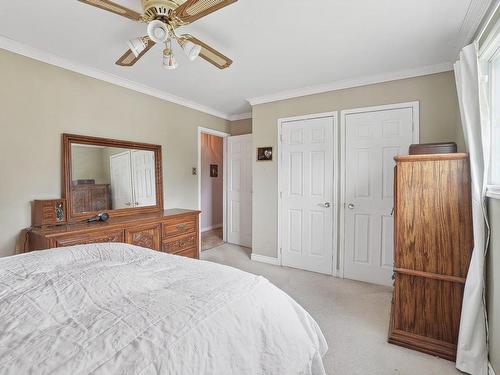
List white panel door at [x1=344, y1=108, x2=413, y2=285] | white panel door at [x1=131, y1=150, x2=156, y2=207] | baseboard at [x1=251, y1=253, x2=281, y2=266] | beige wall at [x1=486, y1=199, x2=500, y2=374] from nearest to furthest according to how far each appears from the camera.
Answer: beige wall at [x1=486, y1=199, x2=500, y2=374] < white panel door at [x1=344, y1=108, x2=413, y2=285] < white panel door at [x1=131, y1=150, x2=156, y2=207] < baseboard at [x1=251, y1=253, x2=281, y2=266]

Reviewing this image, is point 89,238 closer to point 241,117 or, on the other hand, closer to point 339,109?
point 339,109

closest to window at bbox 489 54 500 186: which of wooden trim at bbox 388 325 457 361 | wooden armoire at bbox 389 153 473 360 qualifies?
wooden armoire at bbox 389 153 473 360

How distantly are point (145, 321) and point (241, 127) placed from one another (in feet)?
13.7

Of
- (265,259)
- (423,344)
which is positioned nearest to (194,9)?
(423,344)

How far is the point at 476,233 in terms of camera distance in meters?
1.62

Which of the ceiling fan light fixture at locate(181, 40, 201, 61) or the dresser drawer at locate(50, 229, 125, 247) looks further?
the dresser drawer at locate(50, 229, 125, 247)

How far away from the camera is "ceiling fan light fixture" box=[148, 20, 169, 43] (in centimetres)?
141

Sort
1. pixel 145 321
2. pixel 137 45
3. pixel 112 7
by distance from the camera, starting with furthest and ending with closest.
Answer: pixel 137 45
pixel 112 7
pixel 145 321

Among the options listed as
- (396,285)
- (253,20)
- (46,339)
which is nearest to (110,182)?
(253,20)

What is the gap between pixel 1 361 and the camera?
2.07 feet

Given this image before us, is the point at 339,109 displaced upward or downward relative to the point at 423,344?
upward

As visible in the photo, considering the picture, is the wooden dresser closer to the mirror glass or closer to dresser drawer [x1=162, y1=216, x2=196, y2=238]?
dresser drawer [x1=162, y1=216, x2=196, y2=238]

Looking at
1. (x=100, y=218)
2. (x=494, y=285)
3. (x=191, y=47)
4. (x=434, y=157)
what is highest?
(x=191, y=47)

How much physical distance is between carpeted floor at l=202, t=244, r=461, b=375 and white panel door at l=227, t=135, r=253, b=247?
1.00 m
